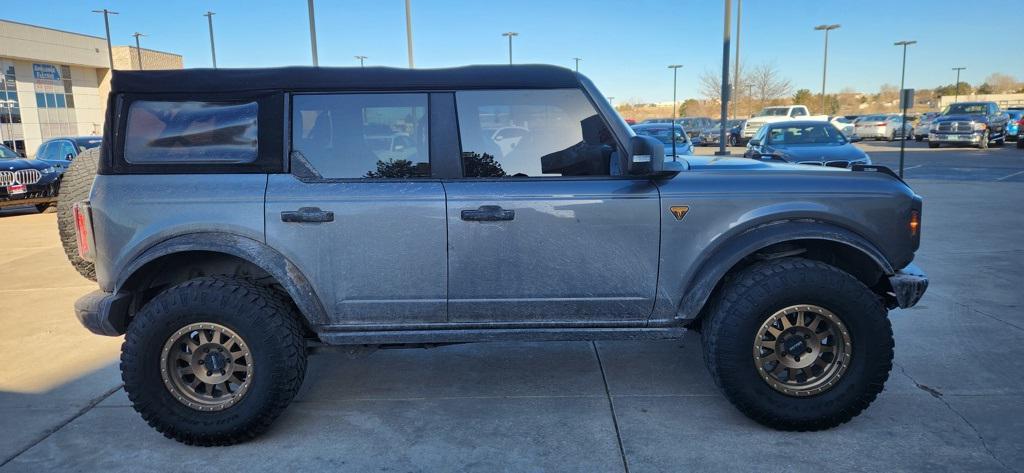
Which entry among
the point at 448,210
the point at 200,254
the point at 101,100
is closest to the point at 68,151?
the point at 200,254

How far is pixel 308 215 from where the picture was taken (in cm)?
348

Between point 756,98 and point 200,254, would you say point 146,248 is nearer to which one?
point 200,254

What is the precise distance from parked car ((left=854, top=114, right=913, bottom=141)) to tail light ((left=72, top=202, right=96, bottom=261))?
39.1 metres

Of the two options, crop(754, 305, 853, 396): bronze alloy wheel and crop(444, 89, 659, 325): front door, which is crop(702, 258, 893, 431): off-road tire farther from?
crop(444, 89, 659, 325): front door

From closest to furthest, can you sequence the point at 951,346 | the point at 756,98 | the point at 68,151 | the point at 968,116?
the point at 951,346 → the point at 68,151 → the point at 968,116 → the point at 756,98

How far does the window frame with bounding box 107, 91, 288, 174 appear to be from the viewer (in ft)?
11.7

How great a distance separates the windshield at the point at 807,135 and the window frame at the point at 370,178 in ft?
39.0

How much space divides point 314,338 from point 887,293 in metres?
3.19

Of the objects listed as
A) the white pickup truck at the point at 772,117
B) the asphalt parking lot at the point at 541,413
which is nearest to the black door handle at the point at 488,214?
the asphalt parking lot at the point at 541,413

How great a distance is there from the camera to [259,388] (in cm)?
351

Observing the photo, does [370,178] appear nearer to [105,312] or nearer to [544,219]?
[544,219]

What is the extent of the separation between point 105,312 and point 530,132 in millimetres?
2332

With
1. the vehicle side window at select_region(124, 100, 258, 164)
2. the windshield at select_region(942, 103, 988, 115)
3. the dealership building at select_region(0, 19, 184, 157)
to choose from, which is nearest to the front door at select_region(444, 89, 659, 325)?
the vehicle side window at select_region(124, 100, 258, 164)

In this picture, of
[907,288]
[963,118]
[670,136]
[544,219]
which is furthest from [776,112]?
[544,219]
